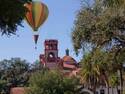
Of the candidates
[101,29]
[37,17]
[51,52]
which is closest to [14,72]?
[51,52]

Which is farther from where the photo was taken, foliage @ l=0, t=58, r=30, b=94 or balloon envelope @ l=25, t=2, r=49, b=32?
foliage @ l=0, t=58, r=30, b=94

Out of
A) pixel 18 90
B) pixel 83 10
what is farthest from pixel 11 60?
pixel 83 10

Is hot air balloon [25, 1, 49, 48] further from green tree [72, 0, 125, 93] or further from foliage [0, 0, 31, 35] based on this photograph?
foliage [0, 0, 31, 35]

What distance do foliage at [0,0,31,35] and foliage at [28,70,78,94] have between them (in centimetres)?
5171

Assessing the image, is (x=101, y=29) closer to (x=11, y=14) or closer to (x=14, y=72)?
(x=11, y=14)

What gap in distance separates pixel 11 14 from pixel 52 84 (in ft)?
178

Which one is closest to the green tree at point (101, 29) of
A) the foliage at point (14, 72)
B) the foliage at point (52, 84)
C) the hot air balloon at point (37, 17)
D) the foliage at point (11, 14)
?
the foliage at point (11, 14)

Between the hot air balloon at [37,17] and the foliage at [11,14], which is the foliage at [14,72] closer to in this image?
the hot air balloon at [37,17]

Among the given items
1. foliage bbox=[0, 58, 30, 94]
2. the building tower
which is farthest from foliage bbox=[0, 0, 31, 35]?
the building tower

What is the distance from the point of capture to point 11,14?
1773 cm

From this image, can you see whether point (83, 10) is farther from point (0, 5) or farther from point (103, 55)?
point (0, 5)

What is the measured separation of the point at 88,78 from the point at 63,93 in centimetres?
1751

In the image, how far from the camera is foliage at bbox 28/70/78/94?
71.0m

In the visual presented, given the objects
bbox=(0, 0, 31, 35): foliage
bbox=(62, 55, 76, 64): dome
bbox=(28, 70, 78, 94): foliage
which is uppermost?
bbox=(62, 55, 76, 64): dome
